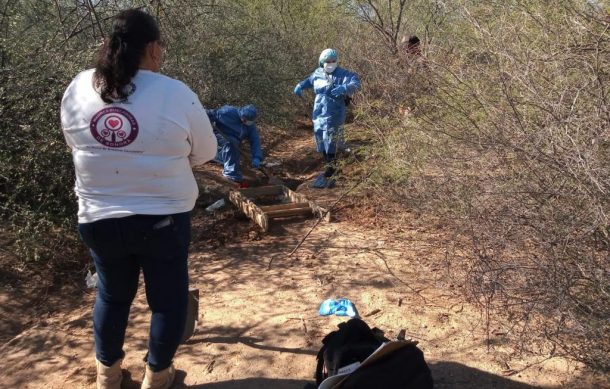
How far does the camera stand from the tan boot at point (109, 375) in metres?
2.22

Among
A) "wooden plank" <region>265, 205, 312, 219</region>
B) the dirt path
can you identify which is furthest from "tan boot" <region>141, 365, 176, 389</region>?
"wooden plank" <region>265, 205, 312, 219</region>

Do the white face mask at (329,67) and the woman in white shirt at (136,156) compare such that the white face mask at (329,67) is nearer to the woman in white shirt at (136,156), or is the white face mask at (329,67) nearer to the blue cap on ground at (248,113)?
the blue cap on ground at (248,113)

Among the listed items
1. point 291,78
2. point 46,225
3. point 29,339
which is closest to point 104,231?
point 29,339

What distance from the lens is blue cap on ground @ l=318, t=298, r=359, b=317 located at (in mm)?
3072

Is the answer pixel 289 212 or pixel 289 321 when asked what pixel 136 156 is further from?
pixel 289 212

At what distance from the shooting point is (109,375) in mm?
2234

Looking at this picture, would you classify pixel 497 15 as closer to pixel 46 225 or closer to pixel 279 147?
pixel 46 225

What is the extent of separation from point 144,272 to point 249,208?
2696mm

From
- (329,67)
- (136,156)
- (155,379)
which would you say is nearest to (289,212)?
(329,67)

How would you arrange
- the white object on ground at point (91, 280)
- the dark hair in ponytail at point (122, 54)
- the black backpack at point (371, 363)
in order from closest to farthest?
1. the dark hair in ponytail at point (122, 54)
2. the black backpack at point (371, 363)
3. the white object on ground at point (91, 280)

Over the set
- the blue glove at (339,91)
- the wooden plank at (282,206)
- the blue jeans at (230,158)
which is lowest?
the wooden plank at (282,206)

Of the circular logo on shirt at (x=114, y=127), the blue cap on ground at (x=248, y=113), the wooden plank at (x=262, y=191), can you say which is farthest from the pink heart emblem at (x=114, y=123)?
the blue cap on ground at (x=248, y=113)

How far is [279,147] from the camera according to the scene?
7.77 meters

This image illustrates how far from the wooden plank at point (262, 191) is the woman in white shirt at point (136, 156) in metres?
3.19
